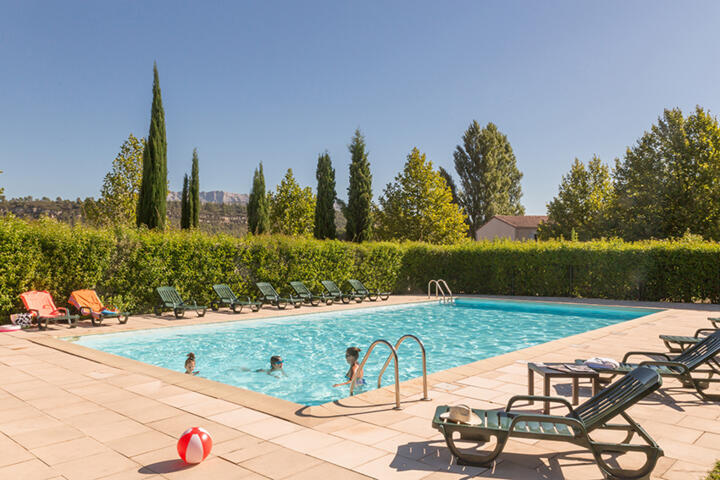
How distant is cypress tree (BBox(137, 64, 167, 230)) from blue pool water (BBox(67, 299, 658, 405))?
23.8 ft

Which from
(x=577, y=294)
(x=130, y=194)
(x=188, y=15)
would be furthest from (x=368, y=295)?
(x=130, y=194)

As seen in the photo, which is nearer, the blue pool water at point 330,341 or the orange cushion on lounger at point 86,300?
the blue pool water at point 330,341

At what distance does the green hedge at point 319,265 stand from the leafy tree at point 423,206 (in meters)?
14.0

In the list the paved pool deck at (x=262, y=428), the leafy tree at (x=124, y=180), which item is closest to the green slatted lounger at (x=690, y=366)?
the paved pool deck at (x=262, y=428)

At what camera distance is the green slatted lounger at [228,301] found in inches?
583

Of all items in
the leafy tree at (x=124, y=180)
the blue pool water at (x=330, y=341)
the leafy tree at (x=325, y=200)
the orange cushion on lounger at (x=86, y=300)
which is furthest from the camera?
the leafy tree at (x=124, y=180)

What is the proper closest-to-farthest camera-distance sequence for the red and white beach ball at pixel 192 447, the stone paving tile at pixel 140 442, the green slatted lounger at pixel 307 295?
Result: the red and white beach ball at pixel 192 447
the stone paving tile at pixel 140 442
the green slatted lounger at pixel 307 295

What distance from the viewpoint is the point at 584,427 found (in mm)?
3578

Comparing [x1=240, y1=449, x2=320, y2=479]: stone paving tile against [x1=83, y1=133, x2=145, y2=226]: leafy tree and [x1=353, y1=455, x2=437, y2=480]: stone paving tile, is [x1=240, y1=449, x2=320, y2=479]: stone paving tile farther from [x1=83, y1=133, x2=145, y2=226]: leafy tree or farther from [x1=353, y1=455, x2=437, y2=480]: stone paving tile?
[x1=83, y1=133, x2=145, y2=226]: leafy tree

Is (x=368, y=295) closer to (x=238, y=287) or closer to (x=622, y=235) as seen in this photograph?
(x=238, y=287)

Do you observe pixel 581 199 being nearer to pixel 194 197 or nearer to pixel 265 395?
pixel 194 197

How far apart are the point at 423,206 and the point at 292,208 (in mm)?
11489

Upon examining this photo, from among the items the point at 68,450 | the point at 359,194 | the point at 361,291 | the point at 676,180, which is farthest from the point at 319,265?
the point at 676,180

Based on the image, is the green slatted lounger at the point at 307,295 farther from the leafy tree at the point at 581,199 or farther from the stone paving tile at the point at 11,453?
the leafy tree at the point at 581,199
